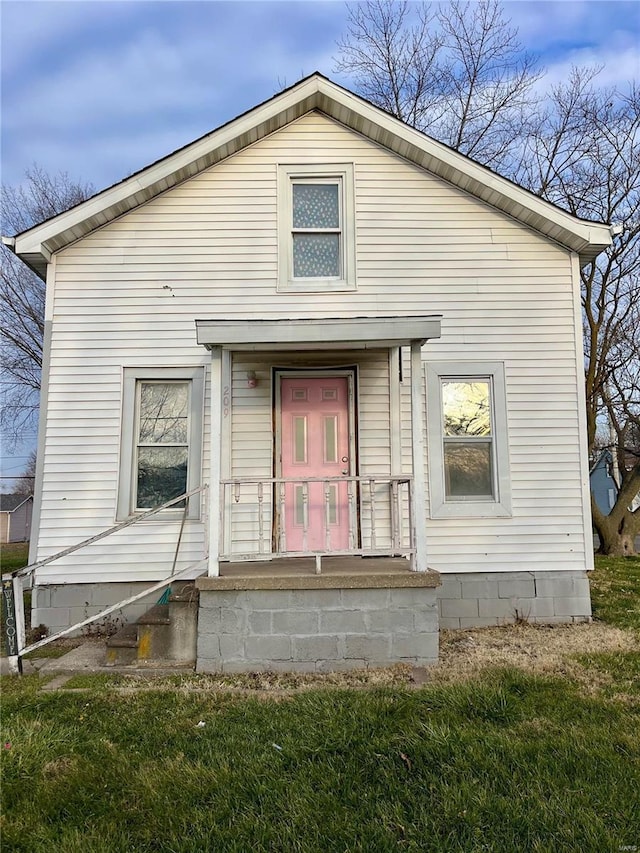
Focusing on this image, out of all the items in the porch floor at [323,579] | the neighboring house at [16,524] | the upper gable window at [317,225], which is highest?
the upper gable window at [317,225]

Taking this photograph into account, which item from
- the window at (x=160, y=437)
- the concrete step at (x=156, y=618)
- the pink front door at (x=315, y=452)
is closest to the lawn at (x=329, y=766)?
the concrete step at (x=156, y=618)

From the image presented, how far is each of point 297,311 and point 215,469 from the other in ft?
8.47

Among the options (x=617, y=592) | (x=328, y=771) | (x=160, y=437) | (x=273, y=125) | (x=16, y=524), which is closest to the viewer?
(x=328, y=771)

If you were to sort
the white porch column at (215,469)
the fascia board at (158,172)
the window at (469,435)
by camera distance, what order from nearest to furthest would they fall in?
the white porch column at (215,469)
the fascia board at (158,172)
the window at (469,435)

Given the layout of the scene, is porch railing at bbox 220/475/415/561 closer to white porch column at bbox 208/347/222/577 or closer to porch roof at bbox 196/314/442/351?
white porch column at bbox 208/347/222/577

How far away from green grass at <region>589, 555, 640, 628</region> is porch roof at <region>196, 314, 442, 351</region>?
13.9 feet

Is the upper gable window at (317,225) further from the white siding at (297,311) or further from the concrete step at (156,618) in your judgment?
the concrete step at (156,618)

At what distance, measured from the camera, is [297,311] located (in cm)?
687

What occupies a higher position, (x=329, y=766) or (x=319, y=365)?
(x=319, y=365)

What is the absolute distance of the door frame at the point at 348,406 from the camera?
6.70 metres

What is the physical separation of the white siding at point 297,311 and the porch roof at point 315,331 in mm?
1701

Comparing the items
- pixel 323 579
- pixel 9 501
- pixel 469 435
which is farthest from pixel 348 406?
pixel 9 501

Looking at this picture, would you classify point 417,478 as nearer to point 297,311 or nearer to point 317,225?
point 297,311

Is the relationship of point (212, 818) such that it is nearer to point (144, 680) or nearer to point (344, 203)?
point (144, 680)
